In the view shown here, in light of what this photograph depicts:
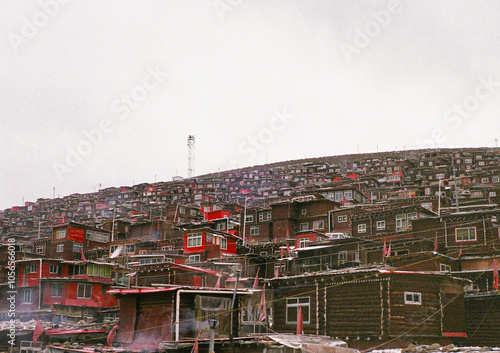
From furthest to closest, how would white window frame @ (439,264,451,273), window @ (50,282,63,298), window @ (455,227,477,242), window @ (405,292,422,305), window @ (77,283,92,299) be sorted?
window @ (77,283,92,299)
window @ (50,282,63,298)
window @ (455,227,477,242)
white window frame @ (439,264,451,273)
window @ (405,292,422,305)

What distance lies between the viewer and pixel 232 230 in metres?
81.2

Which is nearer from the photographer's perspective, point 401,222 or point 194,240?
point 401,222

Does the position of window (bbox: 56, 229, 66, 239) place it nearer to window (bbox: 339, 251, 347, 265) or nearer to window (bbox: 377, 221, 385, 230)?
window (bbox: 339, 251, 347, 265)

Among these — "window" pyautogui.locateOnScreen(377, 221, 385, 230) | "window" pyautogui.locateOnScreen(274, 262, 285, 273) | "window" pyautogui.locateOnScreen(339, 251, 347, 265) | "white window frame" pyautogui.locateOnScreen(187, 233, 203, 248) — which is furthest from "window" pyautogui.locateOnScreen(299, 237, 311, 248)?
"white window frame" pyautogui.locateOnScreen(187, 233, 203, 248)

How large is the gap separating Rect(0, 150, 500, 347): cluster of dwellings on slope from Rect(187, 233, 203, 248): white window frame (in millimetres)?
173

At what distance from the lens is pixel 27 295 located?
198 ft

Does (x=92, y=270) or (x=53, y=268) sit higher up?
(x=53, y=268)

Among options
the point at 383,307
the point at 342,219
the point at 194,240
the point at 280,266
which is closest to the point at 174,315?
the point at 383,307

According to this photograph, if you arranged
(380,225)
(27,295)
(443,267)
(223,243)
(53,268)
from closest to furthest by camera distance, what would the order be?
(443,267)
(27,295)
(380,225)
(53,268)
(223,243)

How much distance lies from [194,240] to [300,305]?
30.8m

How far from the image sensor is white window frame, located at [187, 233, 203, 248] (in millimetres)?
65500

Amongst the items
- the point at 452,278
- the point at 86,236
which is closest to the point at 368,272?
the point at 452,278

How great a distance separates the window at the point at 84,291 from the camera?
58.5 m

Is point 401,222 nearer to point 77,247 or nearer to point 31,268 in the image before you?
point 31,268
